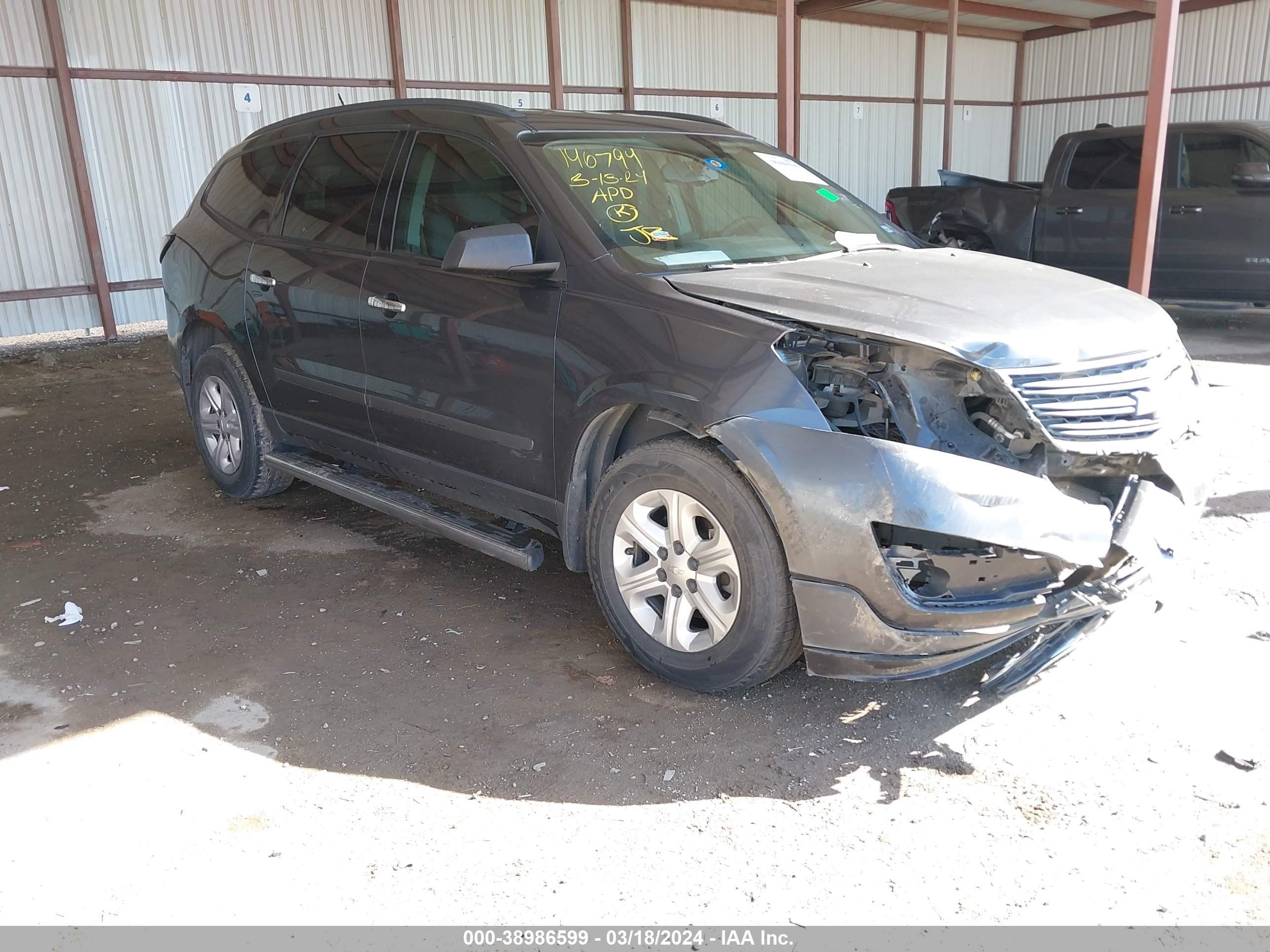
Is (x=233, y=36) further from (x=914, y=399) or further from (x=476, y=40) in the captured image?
(x=914, y=399)

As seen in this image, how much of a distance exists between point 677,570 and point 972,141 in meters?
19.1

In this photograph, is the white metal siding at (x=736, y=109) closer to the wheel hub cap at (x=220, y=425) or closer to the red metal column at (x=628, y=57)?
the red metal column at (x=628, y=57)

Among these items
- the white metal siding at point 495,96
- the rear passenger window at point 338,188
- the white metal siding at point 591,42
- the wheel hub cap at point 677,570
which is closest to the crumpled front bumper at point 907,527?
the wheel hub cap at point 677,570

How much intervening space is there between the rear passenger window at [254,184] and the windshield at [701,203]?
5.50 ft

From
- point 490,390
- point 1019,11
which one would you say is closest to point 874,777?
point 490,390

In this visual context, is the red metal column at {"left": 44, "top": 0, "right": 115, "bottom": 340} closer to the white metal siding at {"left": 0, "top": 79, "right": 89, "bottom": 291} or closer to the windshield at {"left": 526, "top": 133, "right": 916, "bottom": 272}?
the white metal siding at {"left": 0, "top": 79, "right": 89, "bottom": 291}

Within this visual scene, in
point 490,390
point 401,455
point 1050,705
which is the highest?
point 490,390

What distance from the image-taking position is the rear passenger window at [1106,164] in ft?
30.3

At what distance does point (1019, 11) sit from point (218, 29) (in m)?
12.8

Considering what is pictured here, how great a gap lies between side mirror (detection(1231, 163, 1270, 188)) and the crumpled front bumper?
6987mm

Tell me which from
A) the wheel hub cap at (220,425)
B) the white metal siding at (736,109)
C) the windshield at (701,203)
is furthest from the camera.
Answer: the white metal siding at (736,109)

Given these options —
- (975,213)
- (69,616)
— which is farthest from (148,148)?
(975,213)

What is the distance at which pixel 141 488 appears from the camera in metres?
5.62

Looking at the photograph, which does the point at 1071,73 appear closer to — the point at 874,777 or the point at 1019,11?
the point at 1019,11
